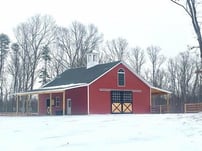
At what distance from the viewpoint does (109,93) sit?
36.5 meters

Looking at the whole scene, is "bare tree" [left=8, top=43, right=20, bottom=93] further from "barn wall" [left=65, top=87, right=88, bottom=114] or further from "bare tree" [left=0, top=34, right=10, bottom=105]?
"barn wall" [left=65, top=87, right=88, bottom=114]

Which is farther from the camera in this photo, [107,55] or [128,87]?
[107,55]

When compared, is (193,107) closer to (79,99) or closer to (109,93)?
(109,93)

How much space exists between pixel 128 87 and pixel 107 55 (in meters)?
31.0

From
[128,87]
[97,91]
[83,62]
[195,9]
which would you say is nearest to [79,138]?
[195,9]

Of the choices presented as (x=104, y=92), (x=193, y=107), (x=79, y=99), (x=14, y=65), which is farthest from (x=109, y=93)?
(x=14, y=65)

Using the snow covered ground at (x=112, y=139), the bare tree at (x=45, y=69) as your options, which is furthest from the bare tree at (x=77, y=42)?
the snow covered ground at (x=112, y=139)

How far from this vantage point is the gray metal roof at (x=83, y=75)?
36987 millimetres

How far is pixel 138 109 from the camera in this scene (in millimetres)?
38312

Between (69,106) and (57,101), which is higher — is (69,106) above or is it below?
below

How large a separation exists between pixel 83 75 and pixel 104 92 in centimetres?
449

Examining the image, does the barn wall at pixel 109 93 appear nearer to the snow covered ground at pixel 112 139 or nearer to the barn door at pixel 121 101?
the barn door at pixel 121 101

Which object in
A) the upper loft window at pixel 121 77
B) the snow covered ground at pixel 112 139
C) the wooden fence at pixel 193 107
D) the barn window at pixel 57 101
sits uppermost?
the upper loft window at pixel 121 77

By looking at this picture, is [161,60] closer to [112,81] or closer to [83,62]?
[83,62]
